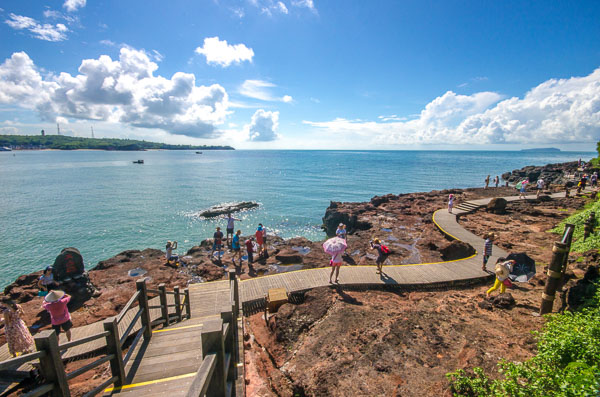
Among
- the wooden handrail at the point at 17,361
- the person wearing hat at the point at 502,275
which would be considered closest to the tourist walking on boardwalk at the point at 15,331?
the wooden handrail at the point at 17,361

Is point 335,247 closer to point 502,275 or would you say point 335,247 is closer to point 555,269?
point 502,275

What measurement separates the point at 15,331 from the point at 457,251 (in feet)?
58.5

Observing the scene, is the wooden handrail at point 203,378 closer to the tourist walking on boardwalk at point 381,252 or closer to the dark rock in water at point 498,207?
the tourist walking on boardwalk at point 381,252

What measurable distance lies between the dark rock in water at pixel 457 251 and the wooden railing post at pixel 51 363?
15.9 metres

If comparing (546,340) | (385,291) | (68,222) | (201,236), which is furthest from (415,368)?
(68,222)

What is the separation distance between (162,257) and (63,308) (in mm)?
12238

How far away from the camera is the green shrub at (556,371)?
3312mm

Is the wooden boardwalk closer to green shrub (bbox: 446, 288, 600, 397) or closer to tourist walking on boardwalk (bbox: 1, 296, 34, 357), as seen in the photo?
tourist walking on boardwalk (bbox: 1, 296, 34, 357)

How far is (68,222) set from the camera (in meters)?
30.2

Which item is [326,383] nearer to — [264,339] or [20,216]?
[264,339]

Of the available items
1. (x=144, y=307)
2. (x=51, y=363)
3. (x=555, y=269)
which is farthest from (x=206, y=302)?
(x=555, y=269)

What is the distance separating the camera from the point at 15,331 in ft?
22.7

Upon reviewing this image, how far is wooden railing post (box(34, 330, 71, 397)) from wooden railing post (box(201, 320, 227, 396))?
165 centimetres

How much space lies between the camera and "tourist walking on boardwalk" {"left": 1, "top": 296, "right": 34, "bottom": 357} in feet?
22.1
